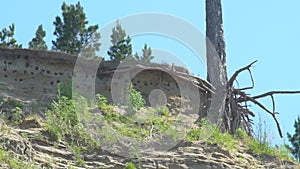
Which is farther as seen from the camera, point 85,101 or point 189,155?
point 85,101

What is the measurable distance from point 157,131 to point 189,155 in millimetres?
821

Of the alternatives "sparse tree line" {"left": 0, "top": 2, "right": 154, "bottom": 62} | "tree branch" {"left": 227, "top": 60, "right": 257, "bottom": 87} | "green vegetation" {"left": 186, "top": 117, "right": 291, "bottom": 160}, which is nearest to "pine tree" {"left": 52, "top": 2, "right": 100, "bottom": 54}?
"sparse tree line" {"left": 0, "top": 2, "right": 154, "bottom": 62}

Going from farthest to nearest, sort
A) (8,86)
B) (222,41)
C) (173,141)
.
A: (222,41) < (8,86) < (173,141)

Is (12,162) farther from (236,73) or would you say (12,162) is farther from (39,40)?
(39,40)

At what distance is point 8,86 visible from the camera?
10180mm

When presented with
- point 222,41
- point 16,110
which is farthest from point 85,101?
point 222,41

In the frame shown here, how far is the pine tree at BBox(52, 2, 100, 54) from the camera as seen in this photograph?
1569 centimetres

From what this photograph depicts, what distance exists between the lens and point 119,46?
568 inches

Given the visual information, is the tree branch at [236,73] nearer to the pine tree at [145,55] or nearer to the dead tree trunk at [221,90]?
the dead tree trunk at [221,90]

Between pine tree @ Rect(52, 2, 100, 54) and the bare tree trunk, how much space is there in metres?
3.84

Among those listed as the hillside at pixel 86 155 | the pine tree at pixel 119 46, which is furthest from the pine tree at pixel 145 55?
the hillside at pixel 86 155

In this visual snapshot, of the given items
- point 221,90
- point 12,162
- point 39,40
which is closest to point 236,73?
point 221,90

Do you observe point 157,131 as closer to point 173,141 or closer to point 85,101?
point 173,141

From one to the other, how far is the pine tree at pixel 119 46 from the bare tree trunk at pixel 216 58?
5.37 ft
